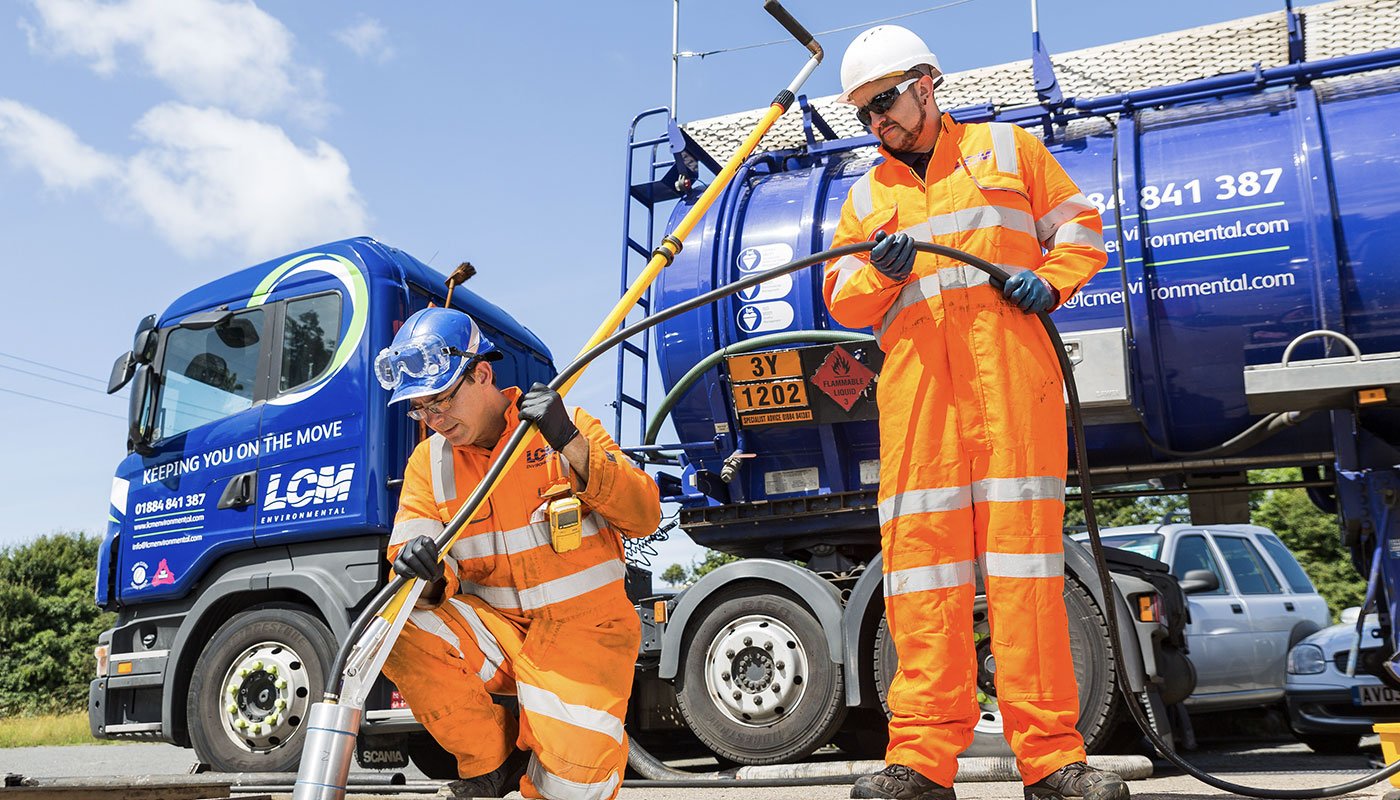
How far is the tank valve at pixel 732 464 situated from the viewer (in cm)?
611

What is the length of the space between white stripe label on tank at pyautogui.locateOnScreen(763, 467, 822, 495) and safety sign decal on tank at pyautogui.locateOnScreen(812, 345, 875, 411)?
49 cm

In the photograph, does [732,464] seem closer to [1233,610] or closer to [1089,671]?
[1089,671]

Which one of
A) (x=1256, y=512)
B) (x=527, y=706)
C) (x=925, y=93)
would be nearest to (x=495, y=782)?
(x=527, y=706)

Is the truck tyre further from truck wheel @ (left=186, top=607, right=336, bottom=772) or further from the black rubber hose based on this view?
truck wheel @ (left=186, top=607, right=336, bottom=772)

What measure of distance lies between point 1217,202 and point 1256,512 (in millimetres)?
10943

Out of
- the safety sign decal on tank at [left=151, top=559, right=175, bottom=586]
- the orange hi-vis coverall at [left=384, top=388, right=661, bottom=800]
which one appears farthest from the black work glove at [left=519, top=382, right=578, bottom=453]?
the safety sign decal on tank at [left=151, top=559, right=175, bottom=586]

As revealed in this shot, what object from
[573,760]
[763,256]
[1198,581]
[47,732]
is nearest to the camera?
[573,760]

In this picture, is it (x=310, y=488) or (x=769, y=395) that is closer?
(x=769, y=395)

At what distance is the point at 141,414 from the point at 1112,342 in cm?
546

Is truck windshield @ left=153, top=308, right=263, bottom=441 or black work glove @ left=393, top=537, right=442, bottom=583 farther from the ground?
truck windshield @ left=153, top=308, right=263, bottom=441

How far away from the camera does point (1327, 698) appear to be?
23.7 ft

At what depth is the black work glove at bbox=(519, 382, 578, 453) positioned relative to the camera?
11.0 feet

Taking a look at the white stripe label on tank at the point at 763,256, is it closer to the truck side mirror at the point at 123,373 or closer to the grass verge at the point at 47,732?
the truck side mirror at the point at 123,373

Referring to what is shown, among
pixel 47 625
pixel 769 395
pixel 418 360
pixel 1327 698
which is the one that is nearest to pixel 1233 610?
pixel 1327 698
